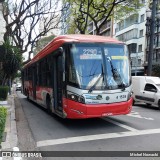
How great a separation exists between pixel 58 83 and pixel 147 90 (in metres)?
8.90

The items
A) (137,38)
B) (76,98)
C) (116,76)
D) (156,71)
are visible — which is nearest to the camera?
(76,98)

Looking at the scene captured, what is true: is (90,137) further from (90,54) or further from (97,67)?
(90,54)

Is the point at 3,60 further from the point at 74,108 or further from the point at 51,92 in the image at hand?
the point at 74,108

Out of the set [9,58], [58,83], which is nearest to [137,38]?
[9,58]

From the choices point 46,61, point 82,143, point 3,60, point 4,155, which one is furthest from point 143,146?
point 3,60

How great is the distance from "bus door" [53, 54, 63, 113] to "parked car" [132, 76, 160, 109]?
808 cm

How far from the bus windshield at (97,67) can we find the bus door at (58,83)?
943 millimetres

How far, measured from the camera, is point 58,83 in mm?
10773

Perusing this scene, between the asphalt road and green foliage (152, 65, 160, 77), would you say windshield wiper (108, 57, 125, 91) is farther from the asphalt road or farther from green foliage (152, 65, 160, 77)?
green foliage (152, 65, 160, 77)

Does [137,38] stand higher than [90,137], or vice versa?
[137,38]

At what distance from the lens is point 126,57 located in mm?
10188

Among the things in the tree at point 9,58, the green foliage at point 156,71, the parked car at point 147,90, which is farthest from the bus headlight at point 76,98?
the green foliage at point 156,71

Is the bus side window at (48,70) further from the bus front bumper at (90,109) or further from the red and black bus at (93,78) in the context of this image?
the bus front bumper at (90,109)

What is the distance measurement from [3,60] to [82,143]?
15.5 m
